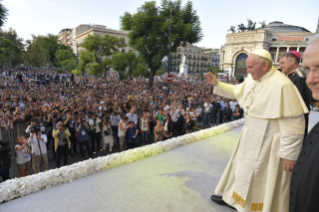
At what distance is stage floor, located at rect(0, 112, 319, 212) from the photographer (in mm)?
2574

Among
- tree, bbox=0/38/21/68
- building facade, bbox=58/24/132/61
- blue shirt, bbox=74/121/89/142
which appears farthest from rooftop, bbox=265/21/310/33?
blue shirt, bbox=74/121/89/142

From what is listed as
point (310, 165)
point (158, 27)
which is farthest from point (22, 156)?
point (158, 27)

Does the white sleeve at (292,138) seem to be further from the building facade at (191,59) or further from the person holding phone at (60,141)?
the building facade at (191,59)

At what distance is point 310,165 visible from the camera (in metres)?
0.97

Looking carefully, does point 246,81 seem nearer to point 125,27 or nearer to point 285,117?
point 285,117

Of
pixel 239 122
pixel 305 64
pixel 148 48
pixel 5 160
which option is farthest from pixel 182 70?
pixel 305 64

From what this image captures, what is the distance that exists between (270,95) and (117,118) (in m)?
6.54

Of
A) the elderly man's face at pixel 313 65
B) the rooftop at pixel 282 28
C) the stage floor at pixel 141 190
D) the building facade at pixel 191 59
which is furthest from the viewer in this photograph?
the building facade at pixel 191 59

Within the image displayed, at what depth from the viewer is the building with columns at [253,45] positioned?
54625mm

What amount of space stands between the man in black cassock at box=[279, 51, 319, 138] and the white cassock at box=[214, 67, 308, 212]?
0.35 metres

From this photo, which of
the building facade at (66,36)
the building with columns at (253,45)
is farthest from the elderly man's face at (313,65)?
the building facade at (66,36)

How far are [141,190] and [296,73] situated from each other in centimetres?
265

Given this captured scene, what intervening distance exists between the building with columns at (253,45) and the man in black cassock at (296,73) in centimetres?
5778

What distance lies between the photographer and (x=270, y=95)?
2.09m
